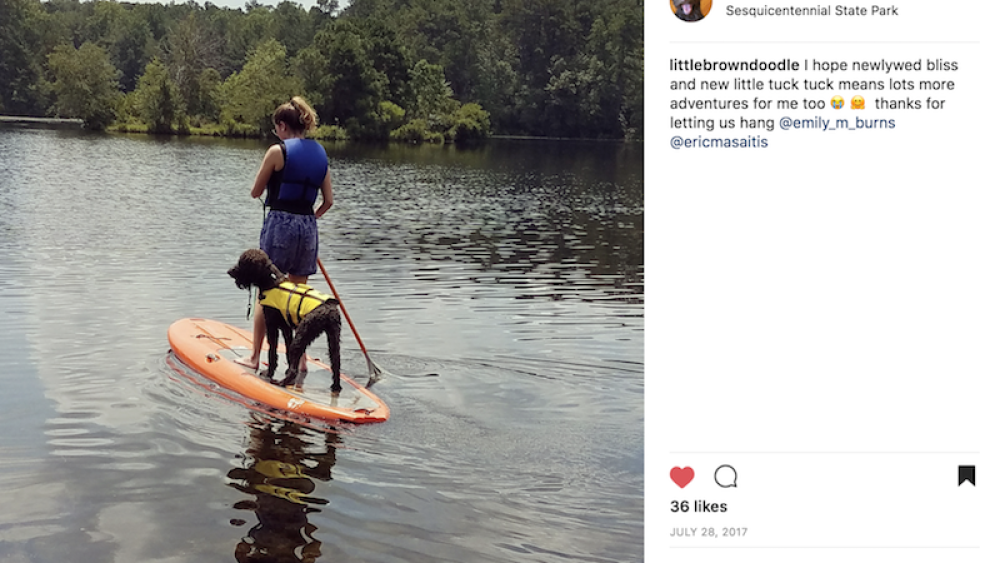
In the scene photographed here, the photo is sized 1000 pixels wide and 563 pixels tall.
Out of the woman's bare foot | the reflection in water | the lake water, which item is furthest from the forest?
the reflection in water

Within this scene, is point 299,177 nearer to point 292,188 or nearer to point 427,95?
point 292,188

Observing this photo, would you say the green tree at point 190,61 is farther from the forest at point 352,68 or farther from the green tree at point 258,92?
the green tree at point 258,92

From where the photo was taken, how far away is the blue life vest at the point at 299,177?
26.1 feet

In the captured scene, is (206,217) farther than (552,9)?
No

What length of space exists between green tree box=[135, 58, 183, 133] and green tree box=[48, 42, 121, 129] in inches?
157

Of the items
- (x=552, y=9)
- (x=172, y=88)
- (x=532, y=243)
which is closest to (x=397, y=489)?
(x=532, y=243)

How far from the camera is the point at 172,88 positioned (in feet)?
246

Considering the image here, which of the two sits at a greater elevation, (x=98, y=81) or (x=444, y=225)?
(x=98, y=81)

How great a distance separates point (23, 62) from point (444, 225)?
A: 9761 cm
